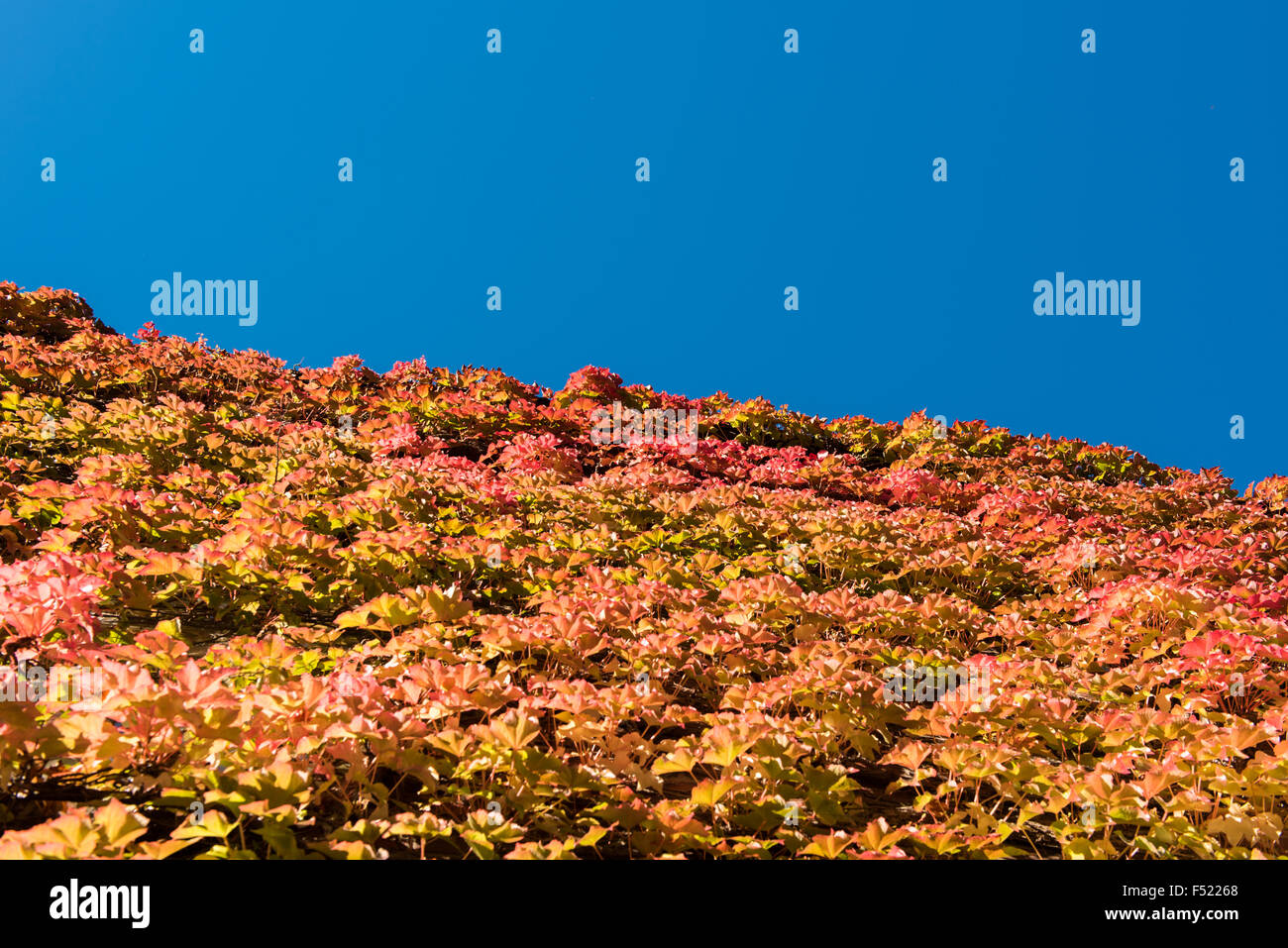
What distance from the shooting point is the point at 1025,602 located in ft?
20.4

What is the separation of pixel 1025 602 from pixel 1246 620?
152cm

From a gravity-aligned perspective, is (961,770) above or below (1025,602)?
below

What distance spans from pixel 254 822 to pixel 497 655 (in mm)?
1715

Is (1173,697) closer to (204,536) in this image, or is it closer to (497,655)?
(497,655)

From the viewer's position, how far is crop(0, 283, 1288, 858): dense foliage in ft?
8.83

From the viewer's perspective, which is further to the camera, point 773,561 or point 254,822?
point 773,561

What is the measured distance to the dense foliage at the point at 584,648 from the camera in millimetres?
2691

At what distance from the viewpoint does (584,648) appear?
13.1 ft
